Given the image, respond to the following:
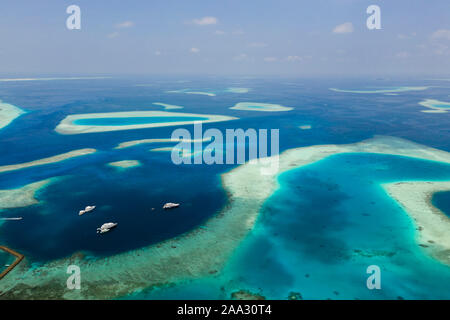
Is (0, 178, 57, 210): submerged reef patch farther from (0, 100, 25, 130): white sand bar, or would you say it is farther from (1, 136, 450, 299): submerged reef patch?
(0, 100, 25, 130): white sand bar

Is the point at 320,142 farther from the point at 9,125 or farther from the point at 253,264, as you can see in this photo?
the point at 9,125

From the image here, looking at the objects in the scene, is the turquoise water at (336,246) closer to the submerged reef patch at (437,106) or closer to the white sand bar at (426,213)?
the white sand bar at (426,213)

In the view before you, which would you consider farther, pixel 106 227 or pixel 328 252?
pixel 106 227

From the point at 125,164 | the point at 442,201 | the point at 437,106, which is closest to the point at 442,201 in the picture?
the point at 442,201

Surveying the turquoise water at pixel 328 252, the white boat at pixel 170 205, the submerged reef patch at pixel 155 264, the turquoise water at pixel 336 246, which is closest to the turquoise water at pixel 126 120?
the white boat at pixel 170 205

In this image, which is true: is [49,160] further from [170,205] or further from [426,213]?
[426,213]

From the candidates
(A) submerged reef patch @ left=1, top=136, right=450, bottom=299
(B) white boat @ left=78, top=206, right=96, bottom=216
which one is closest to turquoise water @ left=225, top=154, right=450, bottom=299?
(A) submerged reef patch @ left=1, top=136, right=450, bottom=299

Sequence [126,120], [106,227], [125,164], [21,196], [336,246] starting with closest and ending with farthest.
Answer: [336,246] → [106,227] → [21,196] → [125,164] → [126,120]
